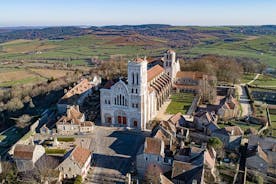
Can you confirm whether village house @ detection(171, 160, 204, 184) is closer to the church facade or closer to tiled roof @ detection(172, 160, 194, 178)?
tiled roof @ detection(172, 160, 194, 178)

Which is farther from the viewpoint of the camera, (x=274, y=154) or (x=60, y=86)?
(x=60, y=86)

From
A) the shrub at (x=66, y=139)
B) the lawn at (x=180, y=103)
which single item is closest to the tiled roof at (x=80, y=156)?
the shrub at (x=66, y=139)

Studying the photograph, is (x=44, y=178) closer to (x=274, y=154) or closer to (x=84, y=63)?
(x=274, y=154)

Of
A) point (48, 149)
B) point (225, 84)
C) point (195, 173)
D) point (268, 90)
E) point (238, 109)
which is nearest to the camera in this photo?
point (195, 173)

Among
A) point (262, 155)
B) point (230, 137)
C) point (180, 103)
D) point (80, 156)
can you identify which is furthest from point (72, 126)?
point (262, 155)

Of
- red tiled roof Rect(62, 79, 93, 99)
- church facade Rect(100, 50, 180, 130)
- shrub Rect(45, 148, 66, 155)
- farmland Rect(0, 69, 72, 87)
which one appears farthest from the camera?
farmland Rect(0, 69, 72, 87)

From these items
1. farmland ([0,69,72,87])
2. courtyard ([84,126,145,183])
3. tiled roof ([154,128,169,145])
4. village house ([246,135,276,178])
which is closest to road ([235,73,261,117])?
village house ([246,135,276,178])

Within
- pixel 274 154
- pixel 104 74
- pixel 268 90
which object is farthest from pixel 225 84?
pixel 274 154
